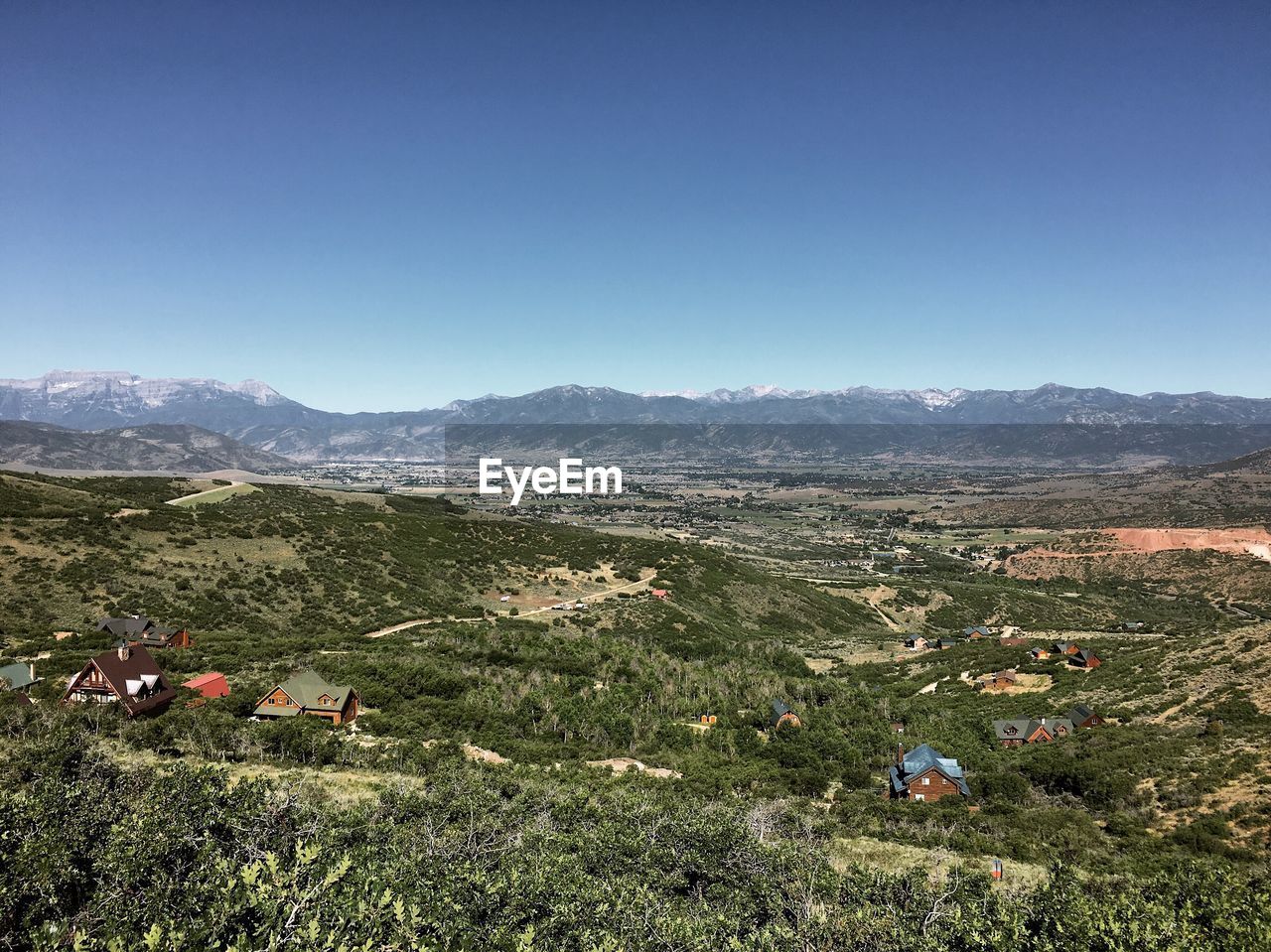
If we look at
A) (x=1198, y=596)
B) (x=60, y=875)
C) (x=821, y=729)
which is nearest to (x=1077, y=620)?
(x=1198, y=596)

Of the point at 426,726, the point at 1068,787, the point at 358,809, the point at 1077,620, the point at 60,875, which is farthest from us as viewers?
the point at 1077,620

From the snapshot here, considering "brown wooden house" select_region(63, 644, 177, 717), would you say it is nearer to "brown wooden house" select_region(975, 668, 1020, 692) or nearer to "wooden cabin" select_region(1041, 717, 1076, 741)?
"wooden cabin" select_region(1041, 717, 1076, 741)

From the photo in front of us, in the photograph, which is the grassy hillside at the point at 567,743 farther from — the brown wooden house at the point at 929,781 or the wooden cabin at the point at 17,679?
the brown wooden house at the point at 929,781

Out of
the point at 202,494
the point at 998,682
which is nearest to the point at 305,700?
the point at 998,682

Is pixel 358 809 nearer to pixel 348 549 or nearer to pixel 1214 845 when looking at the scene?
pixel 1214 845

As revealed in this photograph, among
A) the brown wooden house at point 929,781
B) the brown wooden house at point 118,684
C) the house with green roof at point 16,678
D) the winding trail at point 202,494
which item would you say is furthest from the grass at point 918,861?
the winding trail at point 202,494
